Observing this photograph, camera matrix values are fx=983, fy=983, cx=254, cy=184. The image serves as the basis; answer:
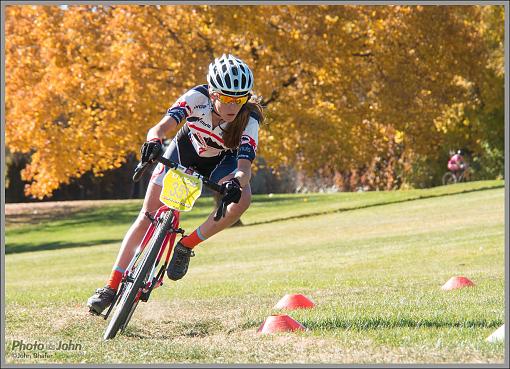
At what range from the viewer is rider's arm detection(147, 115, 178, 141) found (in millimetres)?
6996

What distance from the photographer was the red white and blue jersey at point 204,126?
728cm

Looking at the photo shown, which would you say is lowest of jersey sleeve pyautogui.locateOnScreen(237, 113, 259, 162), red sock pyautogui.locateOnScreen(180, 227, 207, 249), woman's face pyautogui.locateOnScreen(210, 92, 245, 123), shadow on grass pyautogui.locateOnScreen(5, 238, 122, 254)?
shadow on grass pyautogui.locateOnScreen(5, 238, 122, 254)

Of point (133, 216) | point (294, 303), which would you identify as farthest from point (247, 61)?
point (294, 303)

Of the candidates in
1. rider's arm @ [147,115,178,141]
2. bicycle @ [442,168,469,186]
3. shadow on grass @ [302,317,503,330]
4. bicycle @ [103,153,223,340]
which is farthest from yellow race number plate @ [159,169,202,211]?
bicycle @ [442,168,469,186]

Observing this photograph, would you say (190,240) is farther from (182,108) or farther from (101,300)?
(182,108)

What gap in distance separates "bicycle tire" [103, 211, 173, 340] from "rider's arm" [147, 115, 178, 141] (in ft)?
1.99

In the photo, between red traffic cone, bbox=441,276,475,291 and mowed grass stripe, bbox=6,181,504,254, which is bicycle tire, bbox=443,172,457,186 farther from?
red traffic cone, bbox=441,276,475,291

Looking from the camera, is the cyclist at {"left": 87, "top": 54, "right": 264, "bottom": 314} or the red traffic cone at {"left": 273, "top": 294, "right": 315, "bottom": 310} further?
the red traffic cone at {"left": 273, "top": 294, "right": 315, "bottom": 310}

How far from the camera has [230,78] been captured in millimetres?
7098

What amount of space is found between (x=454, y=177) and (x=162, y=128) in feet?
102

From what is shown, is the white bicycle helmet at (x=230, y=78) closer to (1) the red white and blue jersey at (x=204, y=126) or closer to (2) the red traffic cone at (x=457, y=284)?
(1) the red white and blue jersey at (x=204, y=126)

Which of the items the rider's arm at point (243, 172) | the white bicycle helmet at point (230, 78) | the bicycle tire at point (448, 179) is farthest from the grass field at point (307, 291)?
the bicycle tire at point (448, 179)

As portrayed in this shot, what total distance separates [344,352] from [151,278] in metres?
1.78

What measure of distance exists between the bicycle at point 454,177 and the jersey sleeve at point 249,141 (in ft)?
101
